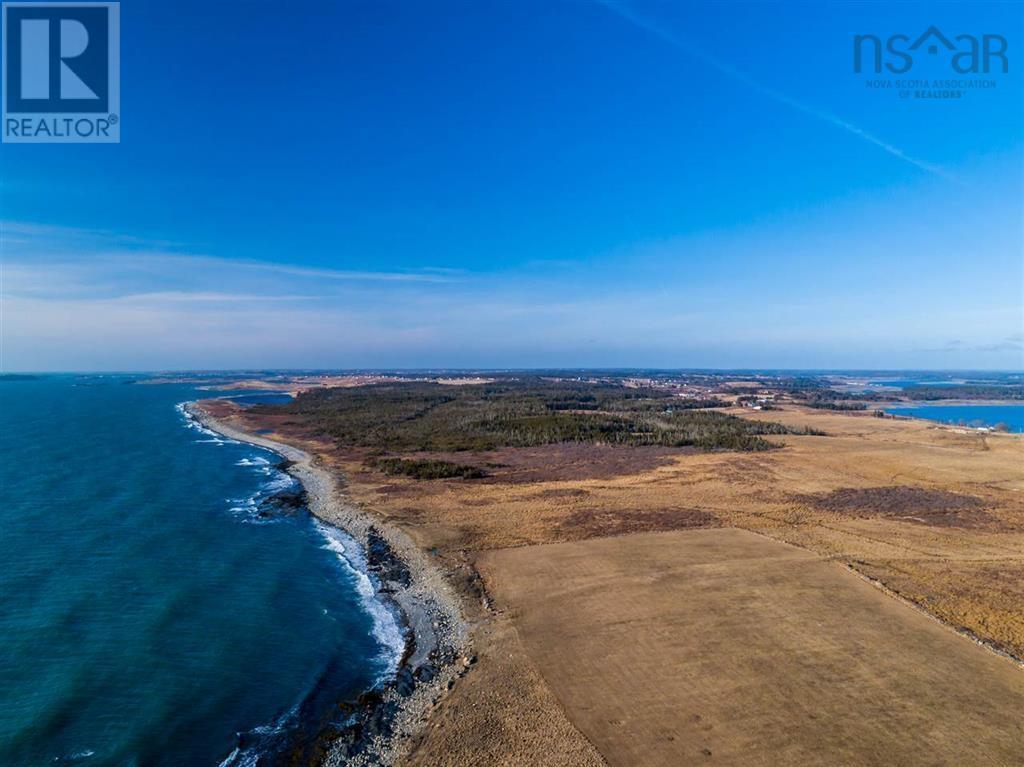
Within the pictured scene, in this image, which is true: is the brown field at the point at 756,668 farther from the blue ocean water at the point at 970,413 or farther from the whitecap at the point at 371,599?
the blue ocean water at the point at 970,413

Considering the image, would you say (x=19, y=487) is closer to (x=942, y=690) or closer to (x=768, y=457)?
(x=942, y=690)

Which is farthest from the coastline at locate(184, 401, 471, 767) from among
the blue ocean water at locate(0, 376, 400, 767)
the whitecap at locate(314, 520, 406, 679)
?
the blue ocean water at locate(0, 376, 400, 767)

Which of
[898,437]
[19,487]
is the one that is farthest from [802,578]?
[898,437]

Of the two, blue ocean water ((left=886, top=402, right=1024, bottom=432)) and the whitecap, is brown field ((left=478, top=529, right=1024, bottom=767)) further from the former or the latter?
blue ocean water ((left=886, top=402, right=1024, bottom=432))

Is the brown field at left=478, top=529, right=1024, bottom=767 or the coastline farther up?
the brown field at left=478, top=529, right=1024, bottom=767

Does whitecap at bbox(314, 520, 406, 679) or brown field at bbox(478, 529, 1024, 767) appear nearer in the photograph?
brown field at bbox(478, 529, 1024, 767)

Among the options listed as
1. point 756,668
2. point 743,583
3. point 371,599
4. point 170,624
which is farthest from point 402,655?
point 743,583

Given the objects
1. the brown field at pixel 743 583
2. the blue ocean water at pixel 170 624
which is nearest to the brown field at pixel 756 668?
the brown field at pixel 743 583
